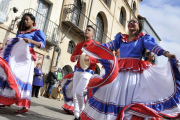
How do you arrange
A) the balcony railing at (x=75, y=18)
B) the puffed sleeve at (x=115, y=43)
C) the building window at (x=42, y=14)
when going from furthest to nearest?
the balcony railing at (x=75, y=18)
the building window at (x=42, y=14)
the puffed sleeve at (x=115, y=43)

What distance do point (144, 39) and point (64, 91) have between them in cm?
301

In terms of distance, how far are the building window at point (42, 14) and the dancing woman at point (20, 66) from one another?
22.5ft

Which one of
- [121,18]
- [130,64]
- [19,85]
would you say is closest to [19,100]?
[19,85]

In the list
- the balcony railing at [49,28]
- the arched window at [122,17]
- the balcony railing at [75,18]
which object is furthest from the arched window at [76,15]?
the arched window at [122,17]

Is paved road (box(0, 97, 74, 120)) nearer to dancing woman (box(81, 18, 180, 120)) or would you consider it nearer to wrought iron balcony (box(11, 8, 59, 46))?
dancing woman (box(81, 18, 180, 120))

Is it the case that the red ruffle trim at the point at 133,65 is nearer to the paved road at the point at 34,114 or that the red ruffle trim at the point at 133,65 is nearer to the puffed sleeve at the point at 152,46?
the puffed sleeve at the point at 152,46

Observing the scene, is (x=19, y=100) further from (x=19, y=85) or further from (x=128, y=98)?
(x=128, y=98)

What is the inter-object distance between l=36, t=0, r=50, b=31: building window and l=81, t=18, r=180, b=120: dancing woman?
8328 millimetres

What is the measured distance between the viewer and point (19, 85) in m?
3.33

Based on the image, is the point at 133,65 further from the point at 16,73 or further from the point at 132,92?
the point at 16,73

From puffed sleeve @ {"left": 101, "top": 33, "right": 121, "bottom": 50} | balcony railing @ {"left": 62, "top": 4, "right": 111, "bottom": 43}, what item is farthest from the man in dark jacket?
puffed sleeve @ {"left": 101, "top": 33, "right": 121, "bottom": 50}

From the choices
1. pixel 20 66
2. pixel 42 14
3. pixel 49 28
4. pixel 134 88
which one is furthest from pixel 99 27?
pixel 134 88

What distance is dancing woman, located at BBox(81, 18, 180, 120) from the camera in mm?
2311

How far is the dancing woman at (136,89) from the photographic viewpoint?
231 cm
